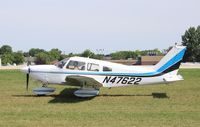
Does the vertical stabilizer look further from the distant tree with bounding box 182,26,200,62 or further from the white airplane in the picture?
the distant tree with bounding box 182,26,200,62

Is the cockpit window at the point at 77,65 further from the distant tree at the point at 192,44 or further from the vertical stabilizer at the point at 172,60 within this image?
the distant tree at the point at 192,44

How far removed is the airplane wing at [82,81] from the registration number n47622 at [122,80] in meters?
0.57

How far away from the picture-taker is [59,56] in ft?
440

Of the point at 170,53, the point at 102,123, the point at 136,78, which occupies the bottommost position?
the point at 102,123

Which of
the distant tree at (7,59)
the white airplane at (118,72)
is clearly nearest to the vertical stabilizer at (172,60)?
the white airplane at (118,72)

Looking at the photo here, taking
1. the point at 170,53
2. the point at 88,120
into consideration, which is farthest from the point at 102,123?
the point at 170,53

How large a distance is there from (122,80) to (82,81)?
1742 mm

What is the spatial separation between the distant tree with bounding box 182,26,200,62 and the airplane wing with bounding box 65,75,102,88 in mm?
78577

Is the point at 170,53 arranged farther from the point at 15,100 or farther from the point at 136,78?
the point at 15,100

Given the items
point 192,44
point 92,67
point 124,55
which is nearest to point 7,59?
point 192,44

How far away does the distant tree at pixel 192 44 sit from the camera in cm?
9331

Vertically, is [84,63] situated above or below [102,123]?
above

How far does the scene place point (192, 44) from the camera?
3812 inches

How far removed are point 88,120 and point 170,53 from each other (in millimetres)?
6511
